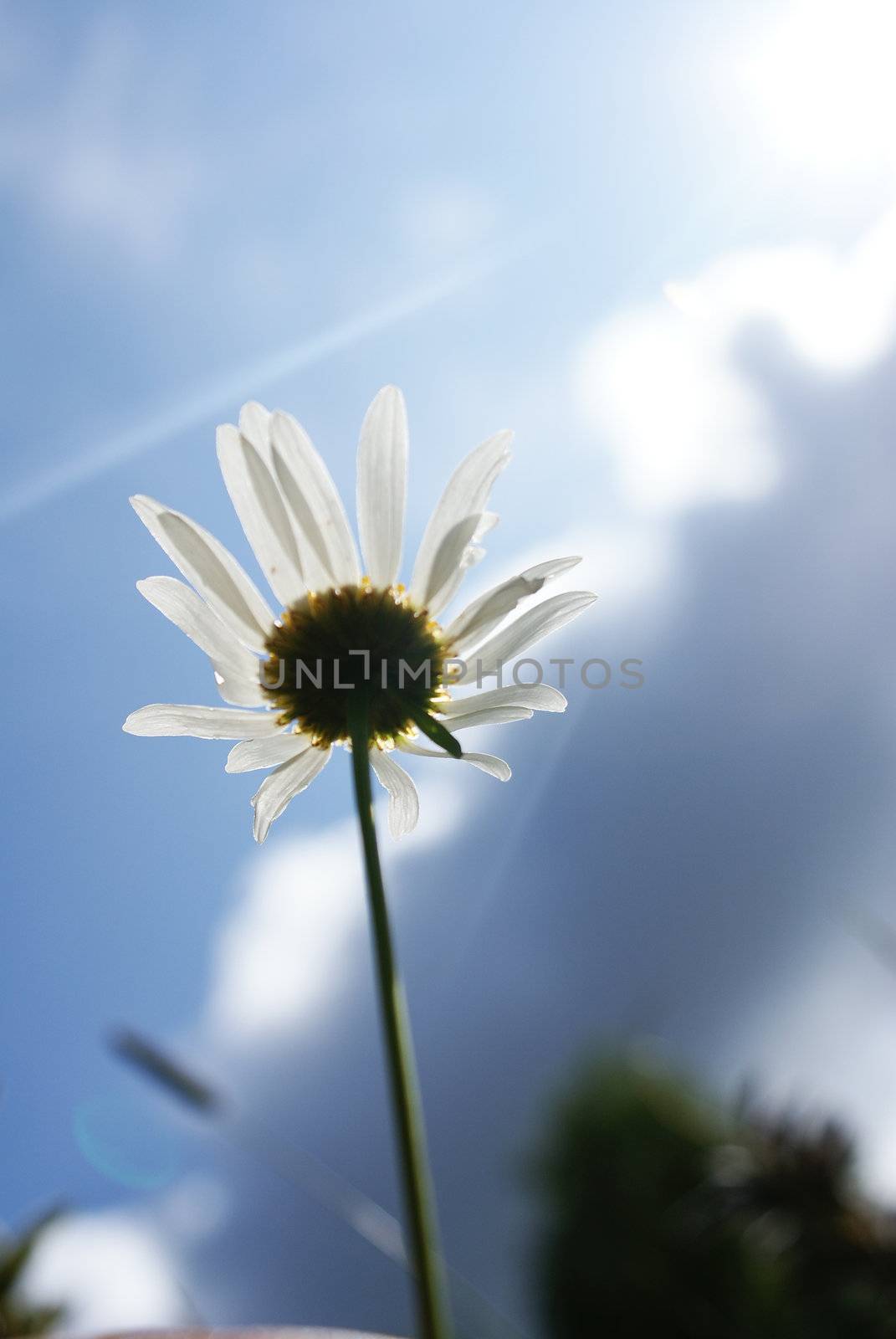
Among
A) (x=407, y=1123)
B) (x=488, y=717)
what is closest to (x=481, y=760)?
(x=488, y=717)

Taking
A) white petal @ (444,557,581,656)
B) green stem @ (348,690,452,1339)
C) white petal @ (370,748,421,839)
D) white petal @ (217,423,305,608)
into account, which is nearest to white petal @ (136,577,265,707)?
white petal @ (217,423,305,608)

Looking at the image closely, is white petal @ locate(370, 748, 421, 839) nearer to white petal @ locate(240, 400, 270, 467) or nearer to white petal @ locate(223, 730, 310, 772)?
white petal @ locate(223, 730, 310, 772)

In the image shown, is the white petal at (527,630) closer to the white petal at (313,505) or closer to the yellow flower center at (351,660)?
the yellow flower center at (351,660)

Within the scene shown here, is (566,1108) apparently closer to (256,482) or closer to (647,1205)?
(647,1205)

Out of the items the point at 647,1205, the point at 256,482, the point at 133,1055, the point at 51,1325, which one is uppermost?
the point at 256,482

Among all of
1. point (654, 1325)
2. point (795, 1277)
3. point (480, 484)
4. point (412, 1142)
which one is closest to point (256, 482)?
point (480, 484)

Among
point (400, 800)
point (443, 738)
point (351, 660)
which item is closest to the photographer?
point (443, 738)

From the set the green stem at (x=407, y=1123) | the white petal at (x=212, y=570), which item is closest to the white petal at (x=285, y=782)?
the white petal at (x=212, y=570)

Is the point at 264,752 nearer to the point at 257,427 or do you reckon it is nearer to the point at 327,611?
the point at 327,611
